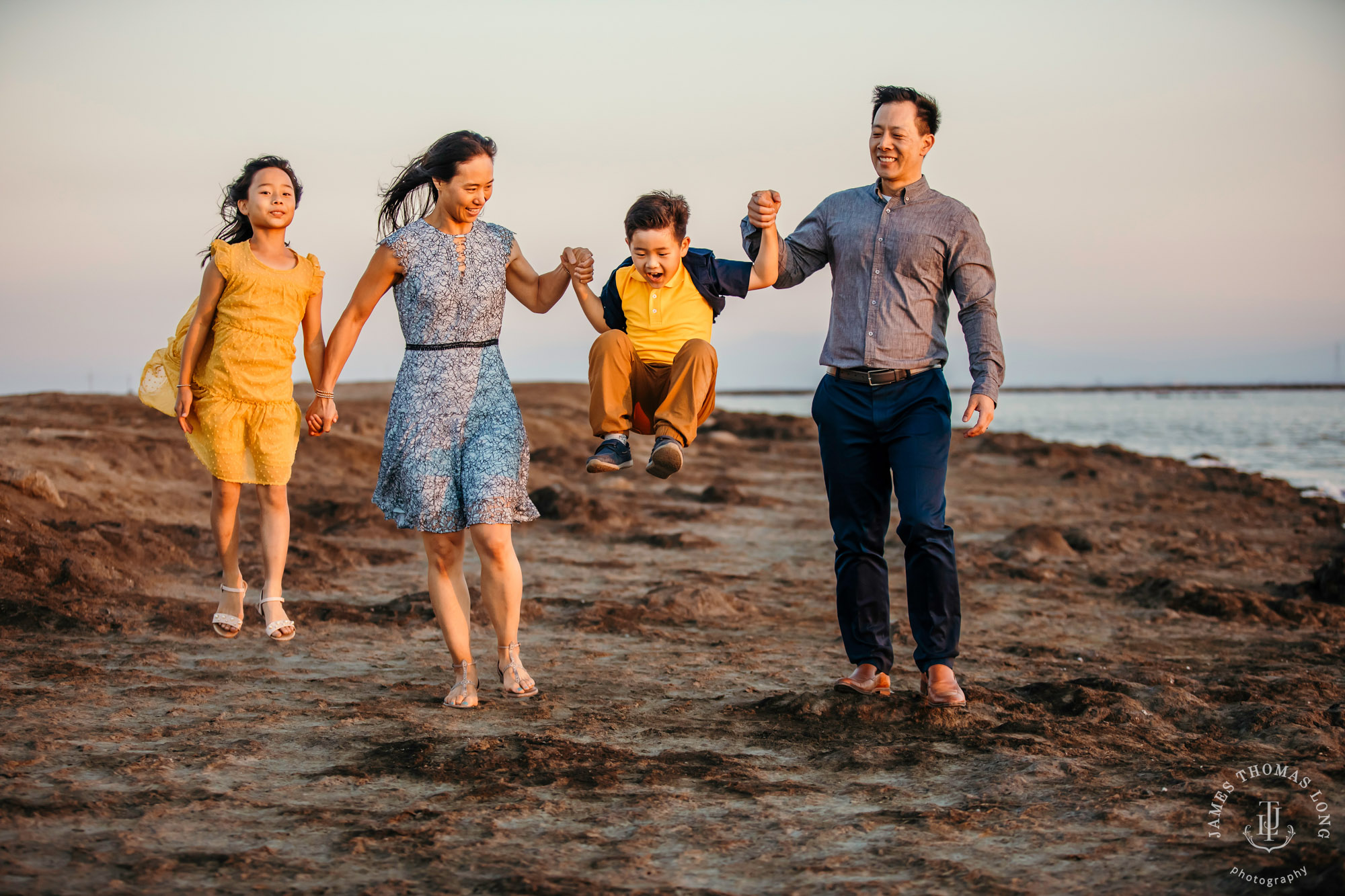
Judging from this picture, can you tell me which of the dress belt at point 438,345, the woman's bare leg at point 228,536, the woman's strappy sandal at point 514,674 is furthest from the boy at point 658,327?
the woman's bare leg at point 228,536

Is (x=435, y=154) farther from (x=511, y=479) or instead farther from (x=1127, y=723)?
(x=1127, y=723)

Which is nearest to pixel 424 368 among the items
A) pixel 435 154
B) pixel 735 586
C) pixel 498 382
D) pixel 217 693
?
pixel 498 382

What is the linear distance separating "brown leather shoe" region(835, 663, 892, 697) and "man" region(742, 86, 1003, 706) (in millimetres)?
199

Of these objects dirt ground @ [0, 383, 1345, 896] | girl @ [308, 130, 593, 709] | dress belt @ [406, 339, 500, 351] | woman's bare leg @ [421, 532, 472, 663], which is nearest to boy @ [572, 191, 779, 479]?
girl @ [308, 130, 593, 709]

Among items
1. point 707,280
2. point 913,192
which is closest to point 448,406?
point 707,280

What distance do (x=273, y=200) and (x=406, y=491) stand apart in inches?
56.5

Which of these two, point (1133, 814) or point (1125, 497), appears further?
point (1125, 497)

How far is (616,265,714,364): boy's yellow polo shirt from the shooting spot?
4.68 meters

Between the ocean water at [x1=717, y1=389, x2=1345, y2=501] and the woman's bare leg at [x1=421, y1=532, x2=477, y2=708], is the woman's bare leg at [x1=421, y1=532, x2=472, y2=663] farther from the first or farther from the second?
the ocean water at [x1=717, y1=389, x2=1345, y2=501]

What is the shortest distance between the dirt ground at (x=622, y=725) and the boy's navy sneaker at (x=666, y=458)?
3.47 feet

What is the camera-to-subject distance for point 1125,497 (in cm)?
1689

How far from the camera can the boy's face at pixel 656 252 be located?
4527 millimetres

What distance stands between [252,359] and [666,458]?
197 cm

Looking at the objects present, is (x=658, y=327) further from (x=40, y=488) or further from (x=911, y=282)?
(x=40, y=488)
